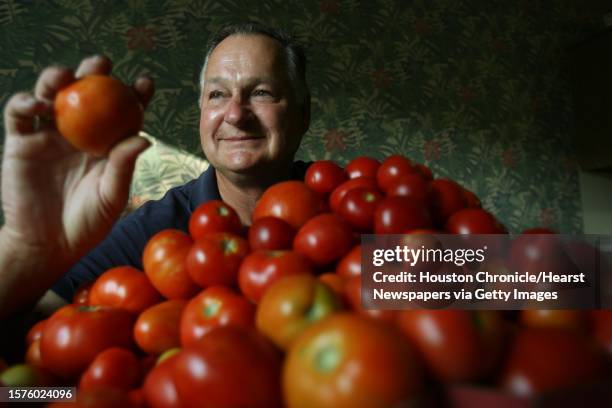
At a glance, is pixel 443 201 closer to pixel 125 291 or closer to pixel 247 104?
pixel 125 291

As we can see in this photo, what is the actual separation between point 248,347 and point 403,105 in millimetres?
2214

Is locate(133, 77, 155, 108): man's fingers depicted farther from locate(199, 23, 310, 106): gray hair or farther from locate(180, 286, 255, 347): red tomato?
locate(199, 23, 310, 106): gray hair

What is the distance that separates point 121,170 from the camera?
1.79 ft

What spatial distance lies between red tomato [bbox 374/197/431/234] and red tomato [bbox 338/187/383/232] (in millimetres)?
19

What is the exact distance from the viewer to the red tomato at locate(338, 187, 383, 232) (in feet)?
1.54

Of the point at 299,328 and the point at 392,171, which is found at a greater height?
the point at 392,171

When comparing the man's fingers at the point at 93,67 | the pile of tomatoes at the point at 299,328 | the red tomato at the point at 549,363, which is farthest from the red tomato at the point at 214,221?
the red tomato at the point at 549,363

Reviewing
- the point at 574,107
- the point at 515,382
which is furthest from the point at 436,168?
the point at 515,382

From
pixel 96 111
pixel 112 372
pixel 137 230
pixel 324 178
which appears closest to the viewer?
pixel 112 372

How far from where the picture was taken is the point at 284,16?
216cm

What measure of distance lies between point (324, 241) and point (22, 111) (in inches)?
14.8

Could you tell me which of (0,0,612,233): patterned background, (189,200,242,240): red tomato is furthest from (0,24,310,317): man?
(0,0,612,233): patterned background

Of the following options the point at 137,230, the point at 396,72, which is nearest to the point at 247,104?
the point at 137,230

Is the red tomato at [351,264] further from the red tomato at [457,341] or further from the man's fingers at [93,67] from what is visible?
the man's fingers at [93,67]
